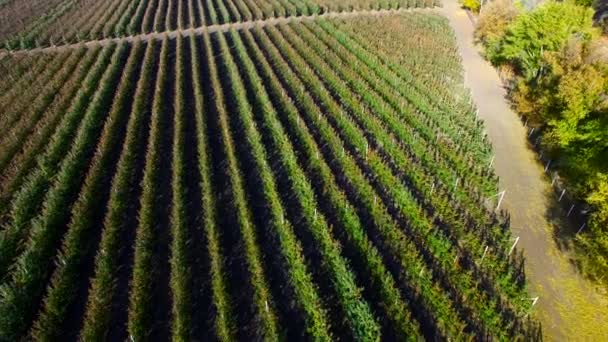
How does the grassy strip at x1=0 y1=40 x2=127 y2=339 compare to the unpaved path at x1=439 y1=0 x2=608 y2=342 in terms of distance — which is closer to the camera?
the grassy strip at x1=0 y1=40 x2=127 y2=339

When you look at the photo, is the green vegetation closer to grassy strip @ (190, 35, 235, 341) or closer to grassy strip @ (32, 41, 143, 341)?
grassy strip @ (32, 41, 143, 341)

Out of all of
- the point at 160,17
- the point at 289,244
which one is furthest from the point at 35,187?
the point at 160,17

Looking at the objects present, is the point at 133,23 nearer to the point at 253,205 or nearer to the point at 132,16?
the point at 132,16

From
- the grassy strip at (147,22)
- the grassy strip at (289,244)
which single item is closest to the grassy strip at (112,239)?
the grassy strip at (289,244)

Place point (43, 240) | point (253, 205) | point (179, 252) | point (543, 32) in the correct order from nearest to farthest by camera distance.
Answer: point (179, 252) → point (43, 240) → point (253, 205) → point (543, 32)

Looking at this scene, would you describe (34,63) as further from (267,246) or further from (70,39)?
(267,246)

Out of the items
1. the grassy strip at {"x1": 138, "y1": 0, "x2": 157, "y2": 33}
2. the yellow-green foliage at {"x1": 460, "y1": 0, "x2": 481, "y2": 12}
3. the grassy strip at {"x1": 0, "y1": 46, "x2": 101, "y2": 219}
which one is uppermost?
the yellow-green foliage at {"x1": 460, "y1": 0, "x2": 481, "y2": 12}

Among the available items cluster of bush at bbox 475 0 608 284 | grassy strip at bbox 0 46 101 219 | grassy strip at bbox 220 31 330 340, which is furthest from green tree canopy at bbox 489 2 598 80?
grassy strip at bbox 0 46 101 219

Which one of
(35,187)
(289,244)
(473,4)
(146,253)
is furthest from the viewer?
(473,4)
